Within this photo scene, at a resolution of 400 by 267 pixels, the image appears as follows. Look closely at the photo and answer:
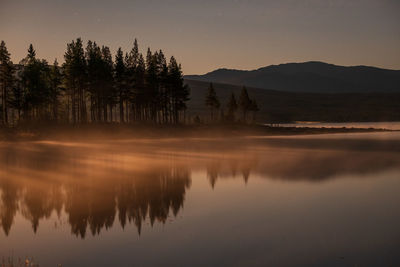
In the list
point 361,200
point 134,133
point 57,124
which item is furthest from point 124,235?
point 57,124

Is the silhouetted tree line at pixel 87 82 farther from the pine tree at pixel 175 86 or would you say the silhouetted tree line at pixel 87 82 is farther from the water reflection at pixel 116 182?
the water reflection at pixel 116 182

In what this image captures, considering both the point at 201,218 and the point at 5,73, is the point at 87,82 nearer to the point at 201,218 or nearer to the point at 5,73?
the point at 5,73

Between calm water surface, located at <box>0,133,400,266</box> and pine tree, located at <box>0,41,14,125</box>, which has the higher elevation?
pine tree, located at <box>0,41,14,125</box>

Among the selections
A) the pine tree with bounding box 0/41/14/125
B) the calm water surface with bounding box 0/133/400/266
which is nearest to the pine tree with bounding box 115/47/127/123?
the pine tree with bounding box 0/41/14/125

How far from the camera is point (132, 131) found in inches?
2975

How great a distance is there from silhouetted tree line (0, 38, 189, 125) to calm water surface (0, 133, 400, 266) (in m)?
56.3

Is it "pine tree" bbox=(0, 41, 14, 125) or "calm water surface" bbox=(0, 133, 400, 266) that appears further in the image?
"pine tree" bbox=(0, 41, 14, 125)

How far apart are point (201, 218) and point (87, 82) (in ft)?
243

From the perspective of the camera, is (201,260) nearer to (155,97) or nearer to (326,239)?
(326,239)

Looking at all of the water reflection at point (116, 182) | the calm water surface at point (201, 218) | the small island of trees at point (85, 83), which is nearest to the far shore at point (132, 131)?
the small island of trees at point (85, 83)

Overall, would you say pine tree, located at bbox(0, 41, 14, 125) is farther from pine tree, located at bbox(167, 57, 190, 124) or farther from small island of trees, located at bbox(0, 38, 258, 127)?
pine tree, located at bbox(167, 57, 190, 124)

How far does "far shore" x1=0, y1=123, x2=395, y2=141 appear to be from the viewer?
66875 millimetres

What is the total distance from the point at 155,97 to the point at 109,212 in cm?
7779

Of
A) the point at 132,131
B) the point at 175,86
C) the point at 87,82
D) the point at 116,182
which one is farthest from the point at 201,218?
the point at 175,86
